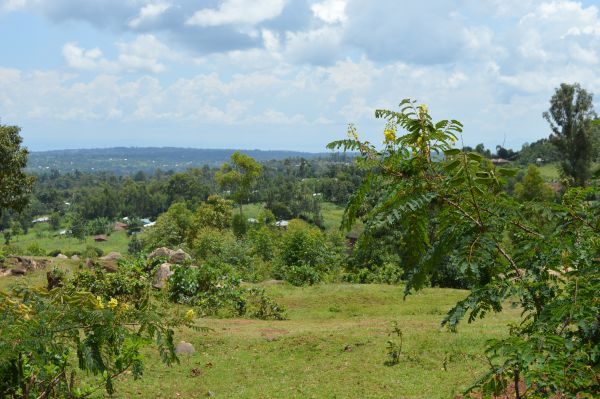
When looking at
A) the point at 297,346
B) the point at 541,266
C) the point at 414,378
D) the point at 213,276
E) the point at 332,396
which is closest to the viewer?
the point at 541,266

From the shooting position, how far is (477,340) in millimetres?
12531

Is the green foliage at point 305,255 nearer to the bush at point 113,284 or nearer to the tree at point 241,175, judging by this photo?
the bush at point 113,284

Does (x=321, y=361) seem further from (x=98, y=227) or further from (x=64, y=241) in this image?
(x=98, y=227)

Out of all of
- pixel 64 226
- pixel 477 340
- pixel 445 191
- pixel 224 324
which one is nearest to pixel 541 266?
pixel 445 191

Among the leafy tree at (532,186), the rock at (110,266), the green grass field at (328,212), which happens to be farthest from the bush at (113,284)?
the green grass field at (328,212)

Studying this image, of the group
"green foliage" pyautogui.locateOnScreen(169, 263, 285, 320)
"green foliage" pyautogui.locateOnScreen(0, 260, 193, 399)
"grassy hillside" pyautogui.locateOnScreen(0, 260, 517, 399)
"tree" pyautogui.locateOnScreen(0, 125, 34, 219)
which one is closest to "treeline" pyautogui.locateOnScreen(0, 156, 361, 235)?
"tree" pyautogui.locateOnScreen(0, 125, 34, 219)

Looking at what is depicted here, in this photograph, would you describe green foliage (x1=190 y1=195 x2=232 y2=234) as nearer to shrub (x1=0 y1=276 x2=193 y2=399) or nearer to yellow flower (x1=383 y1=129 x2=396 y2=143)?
shrub (x1=0 y1=276 x2=193 y2=399)

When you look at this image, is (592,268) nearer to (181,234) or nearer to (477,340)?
(477,340)

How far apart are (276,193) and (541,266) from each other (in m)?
106

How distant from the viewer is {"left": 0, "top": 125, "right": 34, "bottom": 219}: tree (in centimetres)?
2603

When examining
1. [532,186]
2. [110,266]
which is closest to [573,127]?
[532,186]

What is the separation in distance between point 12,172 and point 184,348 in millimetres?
18862

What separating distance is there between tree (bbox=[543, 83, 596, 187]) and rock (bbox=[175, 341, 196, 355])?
131ft

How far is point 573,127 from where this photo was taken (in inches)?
1719
